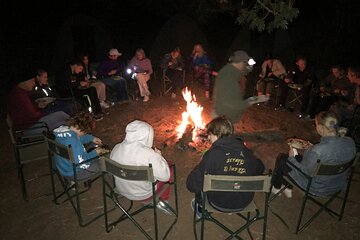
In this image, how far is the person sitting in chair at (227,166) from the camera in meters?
3.06

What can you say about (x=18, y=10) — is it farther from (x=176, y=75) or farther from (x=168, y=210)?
(x=168, y=210)

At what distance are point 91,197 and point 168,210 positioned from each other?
1.17 metres

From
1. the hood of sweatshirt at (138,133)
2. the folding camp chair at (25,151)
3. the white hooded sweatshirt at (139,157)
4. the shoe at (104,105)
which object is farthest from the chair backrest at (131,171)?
the shoe at (104,105)

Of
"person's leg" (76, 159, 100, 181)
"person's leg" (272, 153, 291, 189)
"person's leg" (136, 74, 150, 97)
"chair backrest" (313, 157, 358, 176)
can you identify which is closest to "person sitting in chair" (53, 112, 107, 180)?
"person's leg" (76, 159, 100, 181)

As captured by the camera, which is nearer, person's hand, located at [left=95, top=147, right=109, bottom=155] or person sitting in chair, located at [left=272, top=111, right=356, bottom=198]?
person sitting in chair, located at [left=272, top=111, right=356, bottom=198]

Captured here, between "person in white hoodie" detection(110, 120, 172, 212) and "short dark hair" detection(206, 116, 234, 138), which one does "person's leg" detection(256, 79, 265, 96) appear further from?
"person in white hoodie" detection(110, 120, 172, 212)

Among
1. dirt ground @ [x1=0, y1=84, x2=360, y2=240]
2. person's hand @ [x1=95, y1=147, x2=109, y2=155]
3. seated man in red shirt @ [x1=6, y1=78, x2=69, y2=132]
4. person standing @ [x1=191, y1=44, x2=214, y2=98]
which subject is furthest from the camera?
person standing @ [x1=191, y1=44, x2=214, y2=98]

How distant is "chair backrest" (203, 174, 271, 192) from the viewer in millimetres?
2873

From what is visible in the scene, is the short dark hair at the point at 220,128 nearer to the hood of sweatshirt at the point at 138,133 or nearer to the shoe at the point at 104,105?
the hood of sweatshirt at the point at 138,133

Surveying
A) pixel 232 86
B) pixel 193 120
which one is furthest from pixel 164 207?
pixel 193 120

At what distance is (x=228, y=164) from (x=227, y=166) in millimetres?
23

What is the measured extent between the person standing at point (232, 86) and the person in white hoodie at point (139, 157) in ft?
5.37

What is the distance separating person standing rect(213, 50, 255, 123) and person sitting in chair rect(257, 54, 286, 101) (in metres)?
3.46

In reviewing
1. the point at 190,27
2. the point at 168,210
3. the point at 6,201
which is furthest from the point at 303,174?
the point at 190,27
